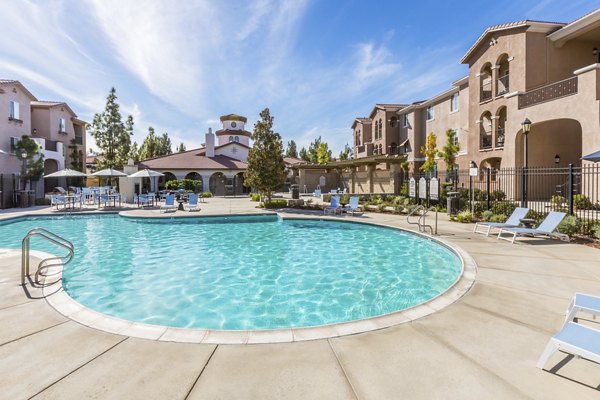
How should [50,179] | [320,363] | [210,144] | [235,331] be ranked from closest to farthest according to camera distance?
[320,363] < [235,331] < [50,179] < [210,144]

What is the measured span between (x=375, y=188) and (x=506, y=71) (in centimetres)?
1383

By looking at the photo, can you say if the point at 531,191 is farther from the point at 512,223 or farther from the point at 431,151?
the point at 512,223

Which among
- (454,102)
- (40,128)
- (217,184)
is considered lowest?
(217,184)

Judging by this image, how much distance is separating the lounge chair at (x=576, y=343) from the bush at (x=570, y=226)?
9246 millimetres

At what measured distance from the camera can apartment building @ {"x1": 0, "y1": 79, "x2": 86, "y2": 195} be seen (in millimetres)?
27094

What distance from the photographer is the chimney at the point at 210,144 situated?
41969 mm

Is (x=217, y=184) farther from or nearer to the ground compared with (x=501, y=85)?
nearer to the ground

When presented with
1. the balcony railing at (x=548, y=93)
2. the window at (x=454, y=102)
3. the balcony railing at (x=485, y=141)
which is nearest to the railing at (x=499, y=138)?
the balcony railing at (x=485, y=141)

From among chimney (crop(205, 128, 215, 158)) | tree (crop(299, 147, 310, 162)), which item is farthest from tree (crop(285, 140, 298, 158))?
chimney (crop(205, 128, 215, 158))

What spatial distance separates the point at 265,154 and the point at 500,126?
Result: 18.8 m

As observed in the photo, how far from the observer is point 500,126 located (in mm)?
24312

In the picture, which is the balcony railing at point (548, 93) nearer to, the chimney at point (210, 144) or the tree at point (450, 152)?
the tree at point (450, 152)

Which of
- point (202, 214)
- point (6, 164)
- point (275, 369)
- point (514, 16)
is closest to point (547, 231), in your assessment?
point (275, 369)

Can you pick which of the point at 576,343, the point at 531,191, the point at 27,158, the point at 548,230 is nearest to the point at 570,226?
the point at 548,230
